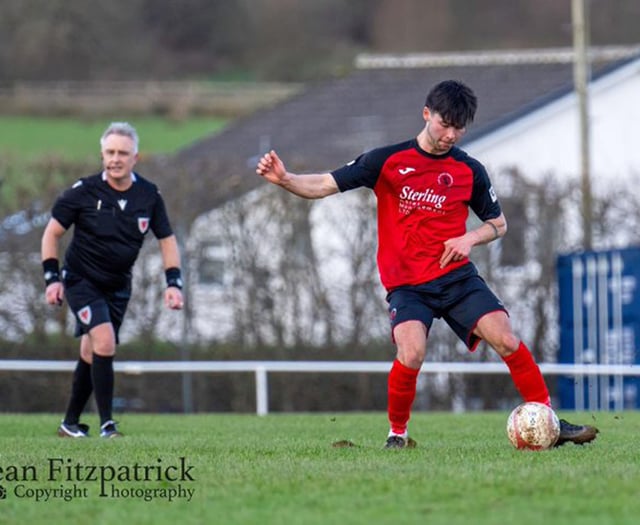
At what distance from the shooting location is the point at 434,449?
909cm

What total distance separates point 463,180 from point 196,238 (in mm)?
11232

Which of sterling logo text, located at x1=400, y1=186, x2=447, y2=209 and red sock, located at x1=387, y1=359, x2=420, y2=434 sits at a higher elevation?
sterling logo text, located at x1=400, y1=186, x2=447, y2=209

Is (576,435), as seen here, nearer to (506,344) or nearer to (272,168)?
(506,344)

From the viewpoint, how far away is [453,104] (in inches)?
341

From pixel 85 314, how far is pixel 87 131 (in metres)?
34.4

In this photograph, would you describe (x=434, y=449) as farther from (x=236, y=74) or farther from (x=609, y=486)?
(x=236, y=74)

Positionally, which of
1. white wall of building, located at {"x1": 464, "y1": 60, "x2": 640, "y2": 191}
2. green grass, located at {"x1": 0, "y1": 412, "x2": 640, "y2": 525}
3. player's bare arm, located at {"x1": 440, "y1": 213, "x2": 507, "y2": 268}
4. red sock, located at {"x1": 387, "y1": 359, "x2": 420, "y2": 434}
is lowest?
green grass, located at {"x1": 0, "y1": 412, "x2": 640, "y2": 525}

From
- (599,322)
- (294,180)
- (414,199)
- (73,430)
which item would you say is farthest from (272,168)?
(599,322)

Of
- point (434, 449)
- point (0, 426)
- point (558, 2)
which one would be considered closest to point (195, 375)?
point (0, 426)

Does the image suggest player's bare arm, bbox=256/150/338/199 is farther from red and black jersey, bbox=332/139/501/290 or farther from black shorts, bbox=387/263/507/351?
black shorts, bbox=387/263/507/351

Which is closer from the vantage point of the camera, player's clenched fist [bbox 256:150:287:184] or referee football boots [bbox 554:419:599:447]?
player's clenched fist [bbox 256:150:287:184]

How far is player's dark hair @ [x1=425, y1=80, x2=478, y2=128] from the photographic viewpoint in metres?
8.67

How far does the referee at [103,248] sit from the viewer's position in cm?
1077

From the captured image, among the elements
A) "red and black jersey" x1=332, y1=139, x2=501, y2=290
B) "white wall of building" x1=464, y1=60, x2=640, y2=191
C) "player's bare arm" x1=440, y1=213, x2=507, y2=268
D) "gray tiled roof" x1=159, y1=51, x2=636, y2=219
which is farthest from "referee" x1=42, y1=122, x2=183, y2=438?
"gray tiled roof" x1=159, y1=51, x2=636, y2=219
